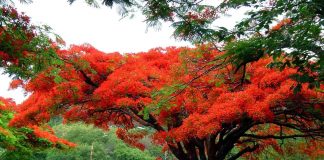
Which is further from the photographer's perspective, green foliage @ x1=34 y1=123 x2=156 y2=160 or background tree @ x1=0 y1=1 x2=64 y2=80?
green foliage @ x1=34 y1=123 x2=156 y2=160

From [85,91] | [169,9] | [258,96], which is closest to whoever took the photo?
[169,9]

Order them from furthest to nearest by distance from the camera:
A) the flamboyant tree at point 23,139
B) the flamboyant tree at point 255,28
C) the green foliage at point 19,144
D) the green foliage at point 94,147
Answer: the green foliage at point 94,147 → the flamboyant tree at point 23,139 → the green foliage at point 19,144 → the flamboyant tree at point 255,28

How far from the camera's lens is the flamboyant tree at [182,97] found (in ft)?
26.4

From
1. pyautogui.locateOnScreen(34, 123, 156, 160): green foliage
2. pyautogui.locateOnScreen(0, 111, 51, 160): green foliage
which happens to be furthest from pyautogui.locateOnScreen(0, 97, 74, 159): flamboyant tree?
pyautogui.locateOnScreen(34, 123, 156, 160): green foliage

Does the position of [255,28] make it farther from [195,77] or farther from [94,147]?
[94,147]

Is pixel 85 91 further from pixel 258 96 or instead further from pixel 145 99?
pixel 258 96

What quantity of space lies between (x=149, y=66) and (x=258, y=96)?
4.05 m

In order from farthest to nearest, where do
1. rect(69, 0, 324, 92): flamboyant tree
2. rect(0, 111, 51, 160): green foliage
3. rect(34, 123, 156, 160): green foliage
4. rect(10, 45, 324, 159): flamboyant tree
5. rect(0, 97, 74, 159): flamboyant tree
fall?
rect(34, 123, 156, 160): green foliage
rect(0, 97, 74, 159): flamboyant tree
rect(0, 111, 51, 160): green foliage
rect(10, 45, 324, 159): flamboyant tree
rect(69, 0, 324, 92): flamboyant tree

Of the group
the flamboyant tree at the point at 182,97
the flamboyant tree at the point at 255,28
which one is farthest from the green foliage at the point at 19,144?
the flamboyant tree at the point at 255,28

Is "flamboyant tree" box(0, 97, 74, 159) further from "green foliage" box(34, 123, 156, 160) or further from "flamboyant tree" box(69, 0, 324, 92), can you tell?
"green foliage" box(34, 123, 156, 160)

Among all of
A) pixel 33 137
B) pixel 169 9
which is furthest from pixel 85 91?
pixel 169 9

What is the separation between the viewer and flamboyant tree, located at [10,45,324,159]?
26.4 feet

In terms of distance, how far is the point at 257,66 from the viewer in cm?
963

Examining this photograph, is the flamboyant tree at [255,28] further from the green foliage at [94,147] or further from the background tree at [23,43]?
the green foliage at [94,147]
